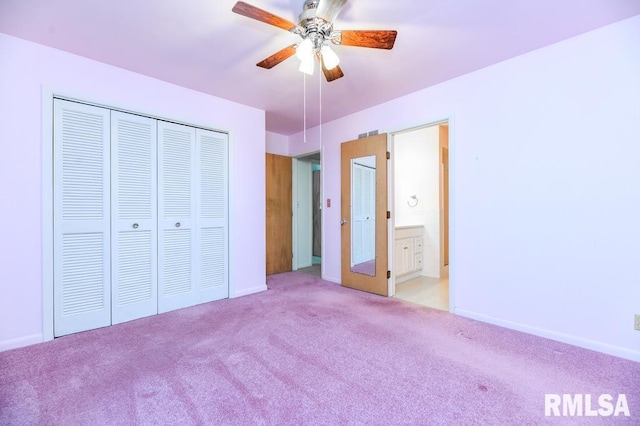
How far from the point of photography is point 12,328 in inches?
84.5

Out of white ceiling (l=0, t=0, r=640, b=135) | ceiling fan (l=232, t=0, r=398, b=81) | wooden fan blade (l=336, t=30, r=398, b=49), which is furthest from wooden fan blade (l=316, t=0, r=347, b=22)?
white ceiling (l=0, t=0, r=640, b=135)

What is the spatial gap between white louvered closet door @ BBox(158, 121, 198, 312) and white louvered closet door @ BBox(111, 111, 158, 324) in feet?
0.22

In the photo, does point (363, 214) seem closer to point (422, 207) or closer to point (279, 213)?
point (422, 207)

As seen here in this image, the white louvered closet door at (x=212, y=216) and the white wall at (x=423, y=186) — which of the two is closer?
the white louvered closet door at (x=212, y=216)

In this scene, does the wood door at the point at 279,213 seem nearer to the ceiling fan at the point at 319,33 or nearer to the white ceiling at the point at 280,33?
the white ceiling at the point at 280,33

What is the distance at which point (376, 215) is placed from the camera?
11.7 feet

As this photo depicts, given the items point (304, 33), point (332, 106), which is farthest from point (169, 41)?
point (332, 106)

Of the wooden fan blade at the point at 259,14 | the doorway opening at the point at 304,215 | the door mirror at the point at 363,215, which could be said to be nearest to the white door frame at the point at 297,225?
the doorway opening at the point at 304,215

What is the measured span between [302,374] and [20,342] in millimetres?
2299

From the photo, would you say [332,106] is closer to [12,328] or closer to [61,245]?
[61,245]

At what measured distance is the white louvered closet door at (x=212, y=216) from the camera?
3.21 meters

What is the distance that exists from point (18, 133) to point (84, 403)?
7.01 ft

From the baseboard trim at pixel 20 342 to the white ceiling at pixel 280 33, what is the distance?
240 cm

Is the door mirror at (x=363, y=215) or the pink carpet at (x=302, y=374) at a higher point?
the door mirror at (x=363, y=215)
